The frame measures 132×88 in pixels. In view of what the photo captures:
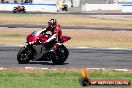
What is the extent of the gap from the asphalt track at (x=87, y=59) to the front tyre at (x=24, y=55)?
0.22m

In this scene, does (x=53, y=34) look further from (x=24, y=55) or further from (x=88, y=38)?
(x=88, y=38)

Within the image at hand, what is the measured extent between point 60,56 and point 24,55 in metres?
1.46

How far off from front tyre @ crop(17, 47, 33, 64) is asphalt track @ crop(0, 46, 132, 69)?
0.22 meters

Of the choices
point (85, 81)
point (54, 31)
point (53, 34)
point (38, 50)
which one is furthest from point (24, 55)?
point (85, 81)

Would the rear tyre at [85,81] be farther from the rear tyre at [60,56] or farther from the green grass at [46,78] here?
the rear tyre at [60,56]

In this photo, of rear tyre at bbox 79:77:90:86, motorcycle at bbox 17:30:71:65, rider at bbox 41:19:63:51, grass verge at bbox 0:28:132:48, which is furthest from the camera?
grass verge at bbox 0:28:132:48

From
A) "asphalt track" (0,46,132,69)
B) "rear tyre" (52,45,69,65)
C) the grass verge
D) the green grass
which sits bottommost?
the grass verge

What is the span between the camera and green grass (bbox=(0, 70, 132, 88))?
1262 centimetres

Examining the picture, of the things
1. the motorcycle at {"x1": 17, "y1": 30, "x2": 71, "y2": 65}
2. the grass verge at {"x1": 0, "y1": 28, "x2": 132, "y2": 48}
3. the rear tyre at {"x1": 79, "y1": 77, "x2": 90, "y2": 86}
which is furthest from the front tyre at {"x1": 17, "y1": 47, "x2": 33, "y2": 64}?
the grass verge at {"x1": 0, "y1": 28, "x2": 132, "y2": 48}

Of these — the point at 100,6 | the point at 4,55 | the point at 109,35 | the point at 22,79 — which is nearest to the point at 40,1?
the point at 100,6

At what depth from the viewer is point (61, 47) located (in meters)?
18.9

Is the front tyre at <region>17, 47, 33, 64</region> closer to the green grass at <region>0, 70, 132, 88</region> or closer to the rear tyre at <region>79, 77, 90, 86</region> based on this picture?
the green grass at <region>0, 70, 132, 88</region>

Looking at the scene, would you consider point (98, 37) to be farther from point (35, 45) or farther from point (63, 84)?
point (63, 84)

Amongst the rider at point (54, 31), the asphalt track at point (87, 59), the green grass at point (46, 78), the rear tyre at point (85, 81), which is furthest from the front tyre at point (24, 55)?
the rear tyre at point (85, 81)
